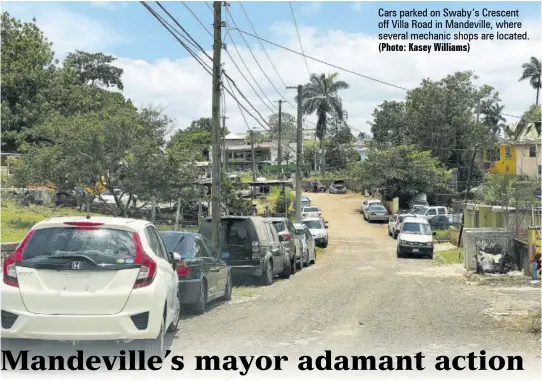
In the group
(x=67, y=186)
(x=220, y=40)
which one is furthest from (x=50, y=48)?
(x=220, y=40)

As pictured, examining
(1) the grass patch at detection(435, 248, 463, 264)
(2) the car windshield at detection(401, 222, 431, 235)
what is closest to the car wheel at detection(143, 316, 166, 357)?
(1) the grass patch at detection(435, 248, 463, 264)

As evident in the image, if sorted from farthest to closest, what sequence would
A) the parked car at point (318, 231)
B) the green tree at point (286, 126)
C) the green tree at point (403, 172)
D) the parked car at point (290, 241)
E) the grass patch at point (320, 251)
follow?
1. the green tree at point (286, 126)
2. the green tree at point (403, 172)
3. the parked car at point (318, 231)
4. the grass patch at point (320, 251)
5. the parked car at point (290, 241)

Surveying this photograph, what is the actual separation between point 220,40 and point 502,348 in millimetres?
13308

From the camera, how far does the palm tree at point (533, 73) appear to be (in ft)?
324

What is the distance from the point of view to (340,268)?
24.6 metres

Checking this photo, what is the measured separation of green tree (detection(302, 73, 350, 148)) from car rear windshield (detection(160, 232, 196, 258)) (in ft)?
224

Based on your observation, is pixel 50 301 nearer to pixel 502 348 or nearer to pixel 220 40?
pixel 502 348

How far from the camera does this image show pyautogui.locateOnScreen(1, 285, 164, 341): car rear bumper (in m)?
7.19

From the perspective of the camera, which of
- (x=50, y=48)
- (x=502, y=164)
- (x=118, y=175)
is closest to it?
(x=118, y=175)

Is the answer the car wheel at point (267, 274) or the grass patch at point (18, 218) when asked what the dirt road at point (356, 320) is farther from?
the grass patch at point (18, 218)

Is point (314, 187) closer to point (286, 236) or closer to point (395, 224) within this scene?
point (395, 224)

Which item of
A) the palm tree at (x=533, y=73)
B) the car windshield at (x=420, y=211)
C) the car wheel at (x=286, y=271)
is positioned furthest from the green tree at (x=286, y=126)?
the car wheel at (x=286, y=271)

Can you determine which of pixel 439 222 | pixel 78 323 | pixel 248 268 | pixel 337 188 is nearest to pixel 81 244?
pixel 78 323

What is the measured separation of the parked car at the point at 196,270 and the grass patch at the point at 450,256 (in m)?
17.4
